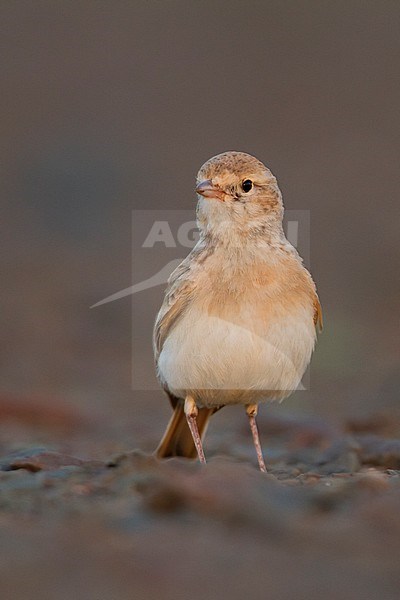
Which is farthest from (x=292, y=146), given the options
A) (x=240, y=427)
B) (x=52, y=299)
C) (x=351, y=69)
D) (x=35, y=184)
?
(x=240, y=427)

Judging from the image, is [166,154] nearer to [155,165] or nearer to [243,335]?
[155,165]

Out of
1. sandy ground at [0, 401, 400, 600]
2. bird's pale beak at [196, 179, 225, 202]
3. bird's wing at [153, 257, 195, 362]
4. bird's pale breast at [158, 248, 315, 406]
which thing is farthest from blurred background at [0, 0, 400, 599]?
sandy ground at [0, 401, 400, 600]

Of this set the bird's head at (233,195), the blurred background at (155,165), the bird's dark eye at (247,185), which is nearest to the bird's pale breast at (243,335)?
the bird's head at (233,195)

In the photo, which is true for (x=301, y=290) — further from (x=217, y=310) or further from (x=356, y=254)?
(x=356, y=254)

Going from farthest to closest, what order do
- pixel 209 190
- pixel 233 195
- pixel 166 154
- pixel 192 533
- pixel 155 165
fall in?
pixel 166 154, pixel 155 165, pixel 233 195, pixel 209 190, pixel 192 533

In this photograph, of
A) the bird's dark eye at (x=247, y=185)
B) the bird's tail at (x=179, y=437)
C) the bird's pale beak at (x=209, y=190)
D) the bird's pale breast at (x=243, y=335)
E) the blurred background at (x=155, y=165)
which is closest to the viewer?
the bird's pale breast at (x=243, y=335)

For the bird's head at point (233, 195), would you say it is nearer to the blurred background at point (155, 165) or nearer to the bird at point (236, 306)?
the bird at point (236, 306)

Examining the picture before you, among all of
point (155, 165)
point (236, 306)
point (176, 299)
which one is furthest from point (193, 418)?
point (155, 165)

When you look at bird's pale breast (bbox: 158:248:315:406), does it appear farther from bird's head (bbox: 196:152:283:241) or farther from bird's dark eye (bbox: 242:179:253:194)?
bird's dark eye (bbox: 242:179:253:194)
